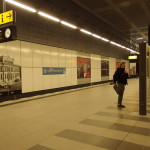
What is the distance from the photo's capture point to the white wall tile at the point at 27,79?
9125mm

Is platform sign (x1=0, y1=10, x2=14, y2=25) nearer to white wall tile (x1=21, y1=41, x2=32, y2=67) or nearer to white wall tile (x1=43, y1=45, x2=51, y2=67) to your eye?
white wall tile (x1=21, y1=41, x2=32, y2=67)

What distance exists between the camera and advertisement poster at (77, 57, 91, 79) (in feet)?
46.6

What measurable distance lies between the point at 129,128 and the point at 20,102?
17.9 ft

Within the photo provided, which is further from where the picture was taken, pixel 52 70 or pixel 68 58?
pixel 68 58

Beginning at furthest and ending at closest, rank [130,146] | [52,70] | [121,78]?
[52,70] → [121,78] → [130,146]

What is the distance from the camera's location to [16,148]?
3.28 meters

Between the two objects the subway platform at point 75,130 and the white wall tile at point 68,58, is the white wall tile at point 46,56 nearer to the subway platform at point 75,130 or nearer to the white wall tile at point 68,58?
the white wall tile at point 68,58

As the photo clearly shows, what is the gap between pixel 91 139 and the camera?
3.64 metres

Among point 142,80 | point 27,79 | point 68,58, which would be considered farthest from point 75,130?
point 68,58

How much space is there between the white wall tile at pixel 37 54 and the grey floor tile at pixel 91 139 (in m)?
6.44

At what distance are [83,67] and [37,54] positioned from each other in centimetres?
566

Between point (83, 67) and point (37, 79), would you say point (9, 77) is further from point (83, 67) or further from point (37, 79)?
point (83, 67)

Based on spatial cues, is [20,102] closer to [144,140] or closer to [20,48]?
[20,48]

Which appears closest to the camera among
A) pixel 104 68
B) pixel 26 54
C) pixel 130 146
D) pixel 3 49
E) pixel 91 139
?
pixel 130 146
